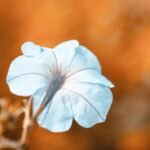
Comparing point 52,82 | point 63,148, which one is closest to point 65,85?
point 52,82

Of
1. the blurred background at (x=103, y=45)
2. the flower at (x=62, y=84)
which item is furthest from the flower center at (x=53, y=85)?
the blurred background at (x=103, y=45)

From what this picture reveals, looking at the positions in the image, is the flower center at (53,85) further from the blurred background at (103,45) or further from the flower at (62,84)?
the blurred background at (103,45)

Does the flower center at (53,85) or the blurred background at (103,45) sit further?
the blurred background at (103,45)

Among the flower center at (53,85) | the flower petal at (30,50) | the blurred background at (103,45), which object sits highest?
the flower petal at (30,50)

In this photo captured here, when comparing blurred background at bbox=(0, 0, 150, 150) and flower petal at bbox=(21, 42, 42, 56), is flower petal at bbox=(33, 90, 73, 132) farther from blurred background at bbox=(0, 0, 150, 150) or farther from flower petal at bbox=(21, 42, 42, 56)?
blurred background at bbox=(0, 0, 150, 150)

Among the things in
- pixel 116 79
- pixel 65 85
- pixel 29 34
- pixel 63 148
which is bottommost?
pixel 63 148

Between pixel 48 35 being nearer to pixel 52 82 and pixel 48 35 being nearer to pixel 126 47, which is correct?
pixel 126 47
